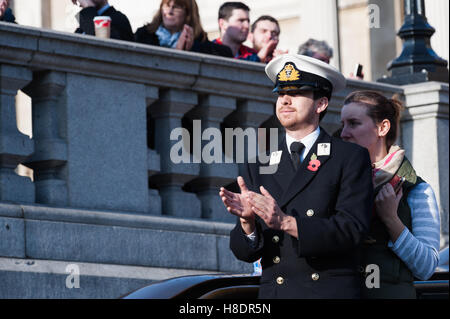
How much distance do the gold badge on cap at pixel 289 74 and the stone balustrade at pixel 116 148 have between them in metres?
2.92

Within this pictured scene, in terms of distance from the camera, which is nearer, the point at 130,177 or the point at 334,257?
the point at 334,257

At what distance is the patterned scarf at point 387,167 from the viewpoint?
4.91m

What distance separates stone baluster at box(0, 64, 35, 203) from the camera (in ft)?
24.3

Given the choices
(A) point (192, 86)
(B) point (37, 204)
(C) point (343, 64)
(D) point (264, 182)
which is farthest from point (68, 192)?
(C) point (343, 64)

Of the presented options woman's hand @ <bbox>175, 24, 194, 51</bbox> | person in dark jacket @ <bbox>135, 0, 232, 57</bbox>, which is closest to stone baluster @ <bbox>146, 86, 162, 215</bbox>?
woman's hand @ <bbox>175, 24, 194, 51</bbox>

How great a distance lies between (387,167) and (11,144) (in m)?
3.20

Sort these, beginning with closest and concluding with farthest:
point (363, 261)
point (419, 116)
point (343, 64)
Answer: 1. point (363, 261)
2. point (419, 116)
3. point (343, 64)

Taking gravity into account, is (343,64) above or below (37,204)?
above

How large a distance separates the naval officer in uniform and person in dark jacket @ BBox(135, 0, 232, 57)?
14.3 feet

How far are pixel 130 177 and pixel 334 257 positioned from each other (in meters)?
3.74

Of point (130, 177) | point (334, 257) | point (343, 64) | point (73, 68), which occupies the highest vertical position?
point (343, 64)

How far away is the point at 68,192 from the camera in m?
7.66

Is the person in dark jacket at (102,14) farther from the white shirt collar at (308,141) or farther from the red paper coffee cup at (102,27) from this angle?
the white shirt collar at (308,141)

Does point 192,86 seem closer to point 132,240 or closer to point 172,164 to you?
point 172,164
